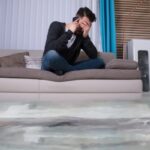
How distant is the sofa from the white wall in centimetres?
148

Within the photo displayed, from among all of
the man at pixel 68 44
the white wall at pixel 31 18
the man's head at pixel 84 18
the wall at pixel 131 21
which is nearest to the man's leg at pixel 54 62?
the man at pixel 68 44

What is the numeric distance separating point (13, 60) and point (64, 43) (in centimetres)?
68

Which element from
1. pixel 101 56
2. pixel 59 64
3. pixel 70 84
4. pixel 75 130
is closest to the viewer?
pixel 75 130

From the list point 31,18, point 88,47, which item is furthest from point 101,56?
point 31,18

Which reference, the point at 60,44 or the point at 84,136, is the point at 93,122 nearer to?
the point at 84,136

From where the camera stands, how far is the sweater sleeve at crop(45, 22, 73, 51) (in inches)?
80.0

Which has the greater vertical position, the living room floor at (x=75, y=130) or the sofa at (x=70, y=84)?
the sofa at (x=70, y=84)

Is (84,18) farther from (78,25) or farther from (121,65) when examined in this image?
(121,65)

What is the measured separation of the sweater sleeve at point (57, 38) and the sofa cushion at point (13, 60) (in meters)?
0.50

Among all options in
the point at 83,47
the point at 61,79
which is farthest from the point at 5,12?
the point at 61,79

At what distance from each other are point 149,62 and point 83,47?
1413 mm

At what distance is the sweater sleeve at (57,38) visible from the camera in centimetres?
203

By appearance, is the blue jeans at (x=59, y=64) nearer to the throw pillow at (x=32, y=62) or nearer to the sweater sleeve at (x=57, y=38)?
the sweater sleeve at (x=57, y=38)

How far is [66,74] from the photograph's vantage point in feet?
6.51
